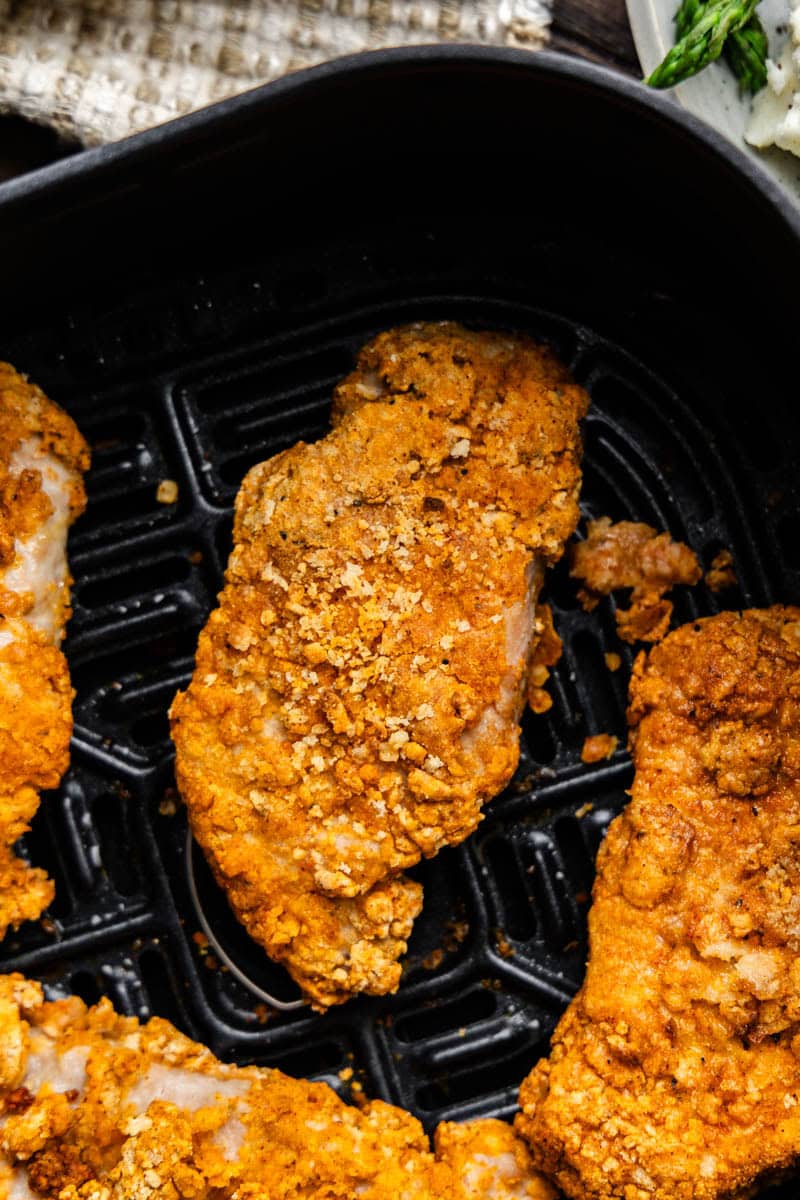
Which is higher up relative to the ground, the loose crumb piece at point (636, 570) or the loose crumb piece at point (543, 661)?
the loose crumb piece at point (636, 570)

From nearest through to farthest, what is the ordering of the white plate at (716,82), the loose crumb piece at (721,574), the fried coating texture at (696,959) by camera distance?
the fried coating texture at (696,959), the white plate at (716,82), the loose crumb piece at (721,574)

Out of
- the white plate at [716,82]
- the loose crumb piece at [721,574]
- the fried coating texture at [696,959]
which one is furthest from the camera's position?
the loose crumb piece at [721,574]

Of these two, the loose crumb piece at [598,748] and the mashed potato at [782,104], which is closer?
the mashed potato at [782,104]

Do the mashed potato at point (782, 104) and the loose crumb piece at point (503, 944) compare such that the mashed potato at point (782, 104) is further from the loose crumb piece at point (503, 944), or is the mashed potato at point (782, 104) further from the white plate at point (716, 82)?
the loose crumb piece at point (503, 944)

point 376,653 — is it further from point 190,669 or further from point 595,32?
point 595,32

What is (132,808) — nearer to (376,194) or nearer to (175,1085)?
(175,1085)

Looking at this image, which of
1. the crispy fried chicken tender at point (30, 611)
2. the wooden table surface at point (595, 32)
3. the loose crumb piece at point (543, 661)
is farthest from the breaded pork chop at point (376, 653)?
the wooden table surface at point (595, 32)

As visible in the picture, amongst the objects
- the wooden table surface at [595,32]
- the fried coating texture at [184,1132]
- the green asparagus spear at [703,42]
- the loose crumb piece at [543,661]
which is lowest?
the fried coating texture at [184,1132]
